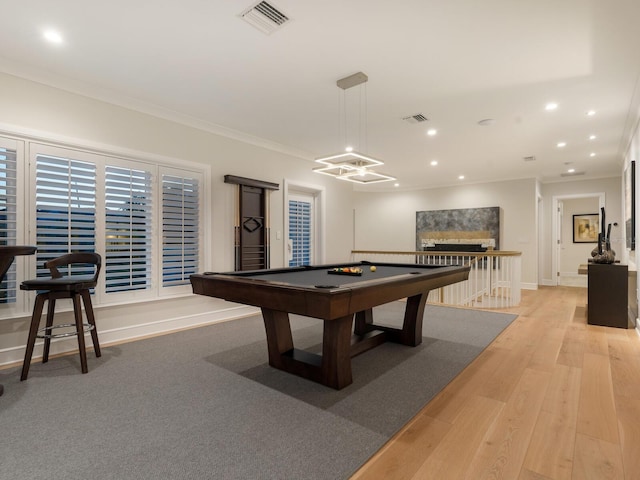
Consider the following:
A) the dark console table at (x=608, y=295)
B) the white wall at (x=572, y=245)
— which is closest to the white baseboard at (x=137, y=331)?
the dark console table at (x=608, y=295)

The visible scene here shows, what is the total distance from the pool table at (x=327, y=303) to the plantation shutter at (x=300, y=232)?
2360mm

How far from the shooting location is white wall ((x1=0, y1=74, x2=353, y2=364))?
9.86 ft

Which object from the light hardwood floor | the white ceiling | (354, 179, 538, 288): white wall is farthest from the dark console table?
(354, 179, 538, 288): white wall

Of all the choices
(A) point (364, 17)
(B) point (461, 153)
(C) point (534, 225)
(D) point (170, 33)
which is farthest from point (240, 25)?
(C) point (534, 225)

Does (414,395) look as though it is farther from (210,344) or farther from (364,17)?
(364,17)

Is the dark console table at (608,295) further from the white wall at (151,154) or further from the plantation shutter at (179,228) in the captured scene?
the plantation shutter at (179,228)

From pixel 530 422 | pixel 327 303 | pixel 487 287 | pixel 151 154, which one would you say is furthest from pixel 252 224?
pixel 487 287

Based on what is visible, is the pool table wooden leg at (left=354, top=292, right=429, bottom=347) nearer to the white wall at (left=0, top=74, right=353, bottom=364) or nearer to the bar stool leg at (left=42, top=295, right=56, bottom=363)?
the white wall at (left=0, top=74, right=353, bottom=364)

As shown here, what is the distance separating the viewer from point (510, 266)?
5.40 m

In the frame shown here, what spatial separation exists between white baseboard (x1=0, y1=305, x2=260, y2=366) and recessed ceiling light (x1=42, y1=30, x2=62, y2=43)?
2.60 metres

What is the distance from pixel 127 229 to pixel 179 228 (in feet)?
1.95

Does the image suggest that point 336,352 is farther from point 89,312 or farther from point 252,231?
point 252,231

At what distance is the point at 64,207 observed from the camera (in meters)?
3.21

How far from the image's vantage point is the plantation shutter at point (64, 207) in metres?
3.09
